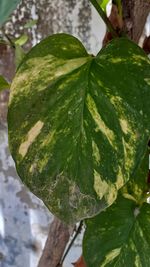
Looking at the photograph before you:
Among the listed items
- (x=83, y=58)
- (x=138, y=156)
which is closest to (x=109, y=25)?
(x=83, y=58)

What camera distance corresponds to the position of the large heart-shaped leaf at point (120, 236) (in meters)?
0.58

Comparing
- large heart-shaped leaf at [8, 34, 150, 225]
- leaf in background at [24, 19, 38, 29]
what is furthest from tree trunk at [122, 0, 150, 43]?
leaf in background at [24, 19, 38, 29]

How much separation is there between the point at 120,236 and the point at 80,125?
189mm

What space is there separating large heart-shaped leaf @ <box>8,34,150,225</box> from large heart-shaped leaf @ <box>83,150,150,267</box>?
5.1 inches

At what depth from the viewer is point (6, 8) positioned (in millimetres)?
315

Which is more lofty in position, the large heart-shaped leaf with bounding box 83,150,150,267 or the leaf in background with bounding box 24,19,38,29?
the leaf in background with bounding box 24,19,38,29

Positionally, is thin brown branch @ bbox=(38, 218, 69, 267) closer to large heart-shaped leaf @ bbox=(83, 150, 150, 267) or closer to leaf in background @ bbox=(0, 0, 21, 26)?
large heart-shaped leaf @ bbox=(83, 150, 150, 267)

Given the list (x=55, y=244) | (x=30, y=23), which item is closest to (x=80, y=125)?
(x=55, y=244)

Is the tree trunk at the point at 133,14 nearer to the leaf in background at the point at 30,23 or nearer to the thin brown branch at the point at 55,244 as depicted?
the thin brown branch at the point at 55,244

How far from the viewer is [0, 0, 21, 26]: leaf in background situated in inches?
12.3

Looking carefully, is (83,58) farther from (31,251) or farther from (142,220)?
(31,251)

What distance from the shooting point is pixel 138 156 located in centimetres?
45

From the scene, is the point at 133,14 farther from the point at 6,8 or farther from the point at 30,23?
the point at 30,23

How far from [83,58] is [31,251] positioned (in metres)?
0.92
